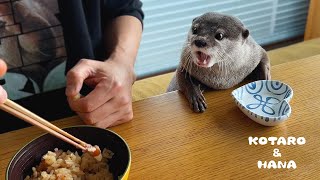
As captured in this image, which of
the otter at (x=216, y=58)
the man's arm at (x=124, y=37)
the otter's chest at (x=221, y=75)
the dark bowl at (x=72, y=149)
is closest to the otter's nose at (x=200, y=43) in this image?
the otter at (x=216, y=58)

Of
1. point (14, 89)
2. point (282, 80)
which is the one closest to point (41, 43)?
point (14, 89)

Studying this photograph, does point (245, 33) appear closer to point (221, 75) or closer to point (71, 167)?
point (221, 75)

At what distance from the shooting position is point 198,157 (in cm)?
78

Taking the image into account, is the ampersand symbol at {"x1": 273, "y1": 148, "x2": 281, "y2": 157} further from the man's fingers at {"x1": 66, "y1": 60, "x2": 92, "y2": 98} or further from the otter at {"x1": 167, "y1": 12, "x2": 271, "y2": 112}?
the man's fingers at {"x1": 66, "y1": 60, "x2": 92, "y2": 98}

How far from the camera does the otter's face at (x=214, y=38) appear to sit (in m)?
0.92

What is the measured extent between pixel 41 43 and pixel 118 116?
352mm

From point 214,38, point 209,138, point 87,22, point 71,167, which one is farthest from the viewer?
point 87,22

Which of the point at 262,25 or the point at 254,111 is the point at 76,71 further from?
the point at 262,25

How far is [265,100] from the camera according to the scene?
0.94m

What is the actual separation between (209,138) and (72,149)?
0.92 ft

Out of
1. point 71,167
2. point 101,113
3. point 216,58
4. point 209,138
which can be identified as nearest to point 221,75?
point 216,58

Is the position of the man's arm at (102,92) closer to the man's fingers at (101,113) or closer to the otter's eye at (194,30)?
the man's fingers at (101,113)

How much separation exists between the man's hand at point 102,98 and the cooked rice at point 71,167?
4.8 inches

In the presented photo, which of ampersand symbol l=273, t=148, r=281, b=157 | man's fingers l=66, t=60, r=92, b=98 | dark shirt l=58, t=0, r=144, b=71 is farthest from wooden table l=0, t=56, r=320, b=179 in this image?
dark shirt l=58, t=0, r=144, b=71
